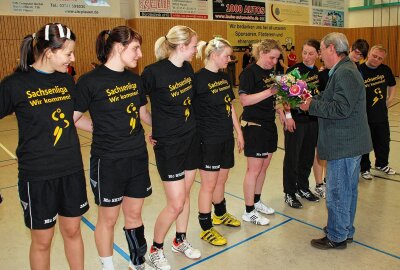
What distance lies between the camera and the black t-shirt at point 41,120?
78.7 inches

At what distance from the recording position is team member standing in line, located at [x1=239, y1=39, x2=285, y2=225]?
3445 mm

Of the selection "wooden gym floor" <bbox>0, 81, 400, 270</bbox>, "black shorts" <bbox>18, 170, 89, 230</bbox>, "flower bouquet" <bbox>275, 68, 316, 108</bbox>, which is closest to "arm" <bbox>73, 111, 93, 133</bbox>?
"black shorts" <bbox>18, 170, 89, 230</bbox>

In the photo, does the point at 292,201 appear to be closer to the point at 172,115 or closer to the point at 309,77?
the point at 309,77

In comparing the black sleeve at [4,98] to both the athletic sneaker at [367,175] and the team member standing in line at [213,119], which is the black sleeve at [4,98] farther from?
Result: the athletic sneaker at [367,175]

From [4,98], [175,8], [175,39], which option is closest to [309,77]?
[175,39]

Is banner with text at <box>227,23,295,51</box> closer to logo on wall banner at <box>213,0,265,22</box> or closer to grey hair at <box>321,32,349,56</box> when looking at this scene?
logo on wall banner at <box>213,0,265,22</box>

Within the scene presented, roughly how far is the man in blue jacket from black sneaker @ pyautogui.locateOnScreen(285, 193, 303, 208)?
38.2 inches

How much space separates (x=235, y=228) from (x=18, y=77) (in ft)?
8.19

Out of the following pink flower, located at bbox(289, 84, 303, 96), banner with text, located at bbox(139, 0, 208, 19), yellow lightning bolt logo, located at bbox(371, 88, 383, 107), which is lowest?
yellow lightning bolt logo, located at bbox(371, 88, 383, 107)

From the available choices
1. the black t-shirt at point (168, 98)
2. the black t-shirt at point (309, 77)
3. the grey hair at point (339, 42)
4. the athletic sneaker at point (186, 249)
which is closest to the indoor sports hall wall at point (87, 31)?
the black t-shirt at point (309, 77)

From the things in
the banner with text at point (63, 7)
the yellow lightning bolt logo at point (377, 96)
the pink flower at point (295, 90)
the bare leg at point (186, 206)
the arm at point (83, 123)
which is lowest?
the bare leg at point (186, 206)

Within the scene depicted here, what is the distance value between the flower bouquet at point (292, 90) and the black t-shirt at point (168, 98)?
88 cm

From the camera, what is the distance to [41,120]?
6.73ft

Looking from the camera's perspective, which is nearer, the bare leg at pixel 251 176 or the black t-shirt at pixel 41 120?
the black t-shirt at pixel 41 120
